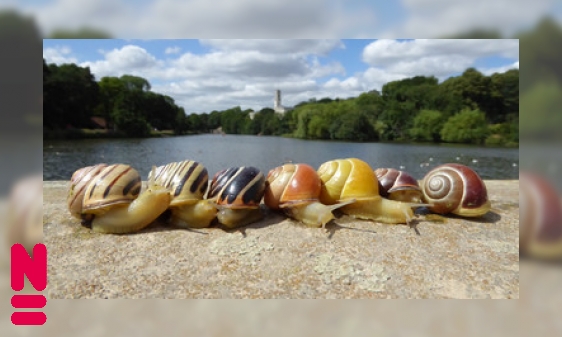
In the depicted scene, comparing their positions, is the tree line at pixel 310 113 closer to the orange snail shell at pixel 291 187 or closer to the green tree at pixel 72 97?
the green tree at pixel 72 97

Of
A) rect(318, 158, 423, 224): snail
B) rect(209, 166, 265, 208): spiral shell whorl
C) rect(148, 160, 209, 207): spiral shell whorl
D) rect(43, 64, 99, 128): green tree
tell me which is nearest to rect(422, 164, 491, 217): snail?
rect(318, 158, 423, 224): snail

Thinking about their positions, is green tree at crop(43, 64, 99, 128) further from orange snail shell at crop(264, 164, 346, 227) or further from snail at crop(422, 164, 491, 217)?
snail at crop(422, 164, 491, 217)

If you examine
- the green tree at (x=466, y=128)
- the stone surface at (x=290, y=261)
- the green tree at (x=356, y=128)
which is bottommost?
the stone surface at (x=290, y=261)

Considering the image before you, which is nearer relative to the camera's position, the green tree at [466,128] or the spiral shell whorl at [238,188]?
the spiral shell whorl at [238,188]


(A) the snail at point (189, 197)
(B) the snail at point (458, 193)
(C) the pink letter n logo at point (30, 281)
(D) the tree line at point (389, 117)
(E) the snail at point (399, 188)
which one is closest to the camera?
(C) the pink letter n logo at point (30, 281)

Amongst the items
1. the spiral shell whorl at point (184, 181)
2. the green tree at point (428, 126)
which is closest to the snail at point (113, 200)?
the spiral shell whorl at point (184, 181)

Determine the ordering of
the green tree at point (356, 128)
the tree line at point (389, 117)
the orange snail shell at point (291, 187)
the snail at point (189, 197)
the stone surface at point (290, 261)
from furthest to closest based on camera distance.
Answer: the green tree at point (356, 128), the tree line at point (389, 117), the orange snail shell at point (291, 187), the snail at point (189, 197), the stone surface at point (290, 261)

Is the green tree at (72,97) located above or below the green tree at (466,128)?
above

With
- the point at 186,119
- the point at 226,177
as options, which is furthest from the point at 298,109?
the point at 226,177
